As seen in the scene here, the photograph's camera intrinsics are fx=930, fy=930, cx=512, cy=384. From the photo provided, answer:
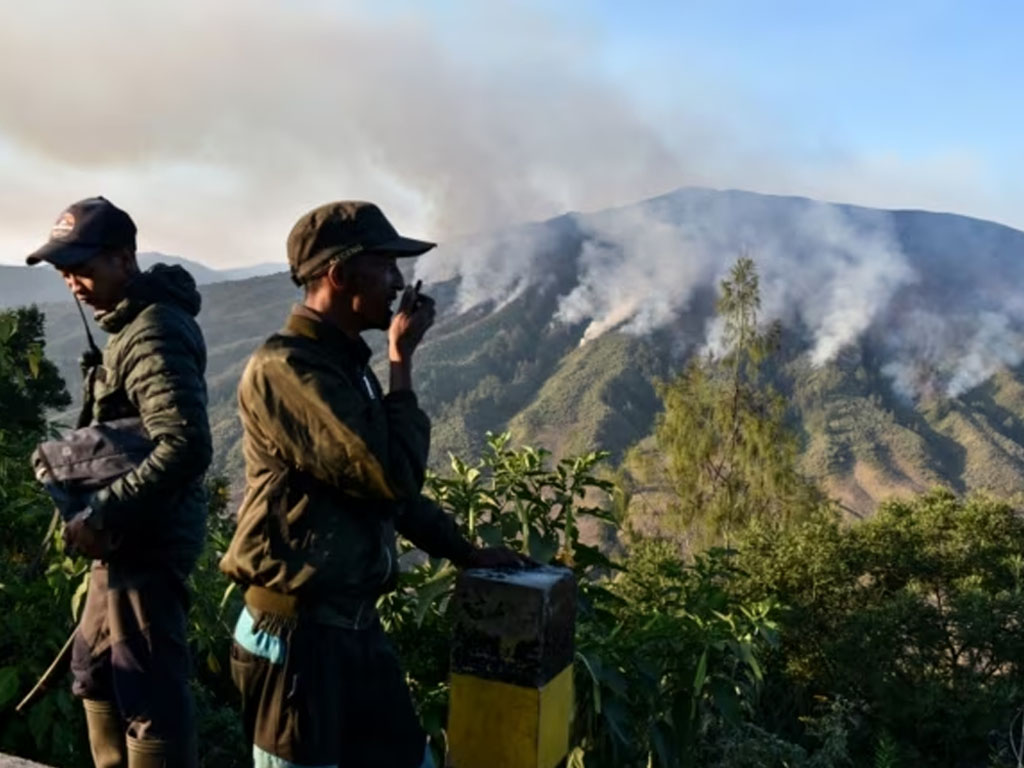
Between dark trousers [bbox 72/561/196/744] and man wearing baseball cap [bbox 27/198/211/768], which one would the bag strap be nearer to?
man wearing baseball cap [bbox 27/198/211/768]

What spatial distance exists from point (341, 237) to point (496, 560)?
0.86 metres

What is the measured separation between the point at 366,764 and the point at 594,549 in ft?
5.29

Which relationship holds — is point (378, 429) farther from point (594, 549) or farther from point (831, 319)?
point (831, 319)

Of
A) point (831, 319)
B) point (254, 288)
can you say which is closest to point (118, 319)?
point (831, 319)

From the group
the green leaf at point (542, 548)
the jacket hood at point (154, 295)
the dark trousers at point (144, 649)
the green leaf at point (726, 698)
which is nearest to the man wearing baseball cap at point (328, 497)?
the dark trousers at point (144, 649)

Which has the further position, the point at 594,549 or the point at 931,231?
the point at 931,231

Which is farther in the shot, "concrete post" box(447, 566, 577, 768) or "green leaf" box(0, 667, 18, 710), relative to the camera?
"green leaf" box(0, 667, 18, 710)

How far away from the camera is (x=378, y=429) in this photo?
187 cm

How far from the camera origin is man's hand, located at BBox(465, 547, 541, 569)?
2.26m

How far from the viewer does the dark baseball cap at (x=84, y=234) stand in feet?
7.70

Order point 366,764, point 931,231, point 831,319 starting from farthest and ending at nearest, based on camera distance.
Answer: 1. point 931,231
2. point 831,319
3. point 366,764

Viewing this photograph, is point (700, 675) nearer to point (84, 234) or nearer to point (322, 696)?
point (322, 696)

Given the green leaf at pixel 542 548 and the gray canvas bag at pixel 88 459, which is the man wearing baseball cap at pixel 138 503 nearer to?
the gray canvas bag at pixel 88 459

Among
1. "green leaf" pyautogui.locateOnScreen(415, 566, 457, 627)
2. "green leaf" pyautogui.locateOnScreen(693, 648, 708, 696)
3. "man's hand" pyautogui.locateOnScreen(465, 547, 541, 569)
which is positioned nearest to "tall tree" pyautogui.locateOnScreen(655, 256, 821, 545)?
"green leaf" pyautogui.locateOnScreen(693, 648, 708, 696)
